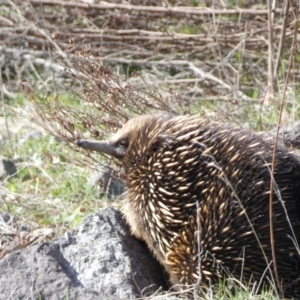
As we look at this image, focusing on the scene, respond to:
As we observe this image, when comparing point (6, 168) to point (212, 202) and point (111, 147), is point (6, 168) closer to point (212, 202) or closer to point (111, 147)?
point (111, 147)

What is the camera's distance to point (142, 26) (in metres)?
8.20

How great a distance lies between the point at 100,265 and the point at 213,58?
15.0 ft

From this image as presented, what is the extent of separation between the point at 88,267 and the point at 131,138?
2.25ft

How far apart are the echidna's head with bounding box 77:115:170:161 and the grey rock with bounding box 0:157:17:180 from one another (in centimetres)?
184

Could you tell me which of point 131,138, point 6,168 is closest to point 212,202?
point 131,138

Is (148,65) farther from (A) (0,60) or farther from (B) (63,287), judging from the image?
(B) (63,287)

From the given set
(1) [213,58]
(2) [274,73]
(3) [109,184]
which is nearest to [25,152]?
(3) [109,184]

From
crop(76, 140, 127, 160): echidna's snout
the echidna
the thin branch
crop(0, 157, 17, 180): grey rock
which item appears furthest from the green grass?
the thin branch

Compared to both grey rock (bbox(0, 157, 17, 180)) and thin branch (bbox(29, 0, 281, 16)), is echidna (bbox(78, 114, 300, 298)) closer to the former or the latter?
grey rock (bbox(0, 157, 17, 180))

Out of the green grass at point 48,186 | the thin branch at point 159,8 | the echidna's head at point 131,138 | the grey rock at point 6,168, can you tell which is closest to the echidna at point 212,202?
the echidna's head at point 131,138

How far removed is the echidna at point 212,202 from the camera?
3.71m

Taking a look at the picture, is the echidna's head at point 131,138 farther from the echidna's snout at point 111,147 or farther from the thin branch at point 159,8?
the thin branch at point 159,8

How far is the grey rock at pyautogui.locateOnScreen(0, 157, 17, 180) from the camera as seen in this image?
585 centimetres

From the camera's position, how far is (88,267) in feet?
12.6
